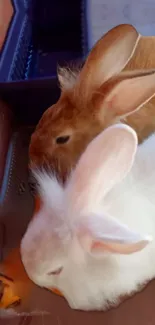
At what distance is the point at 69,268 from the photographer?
A: 2.34ft

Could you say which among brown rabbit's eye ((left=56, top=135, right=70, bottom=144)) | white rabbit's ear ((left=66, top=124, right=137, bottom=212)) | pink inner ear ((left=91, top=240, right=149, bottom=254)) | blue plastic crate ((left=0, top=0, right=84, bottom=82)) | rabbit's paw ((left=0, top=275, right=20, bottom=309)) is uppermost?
white rabbit's ear ((left=66, top=124, right=137, bottom=212))

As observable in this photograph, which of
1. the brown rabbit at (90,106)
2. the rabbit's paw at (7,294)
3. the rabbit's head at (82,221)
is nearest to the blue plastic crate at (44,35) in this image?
the brown rabbit at (90,106)

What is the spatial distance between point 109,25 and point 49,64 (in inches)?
10.5

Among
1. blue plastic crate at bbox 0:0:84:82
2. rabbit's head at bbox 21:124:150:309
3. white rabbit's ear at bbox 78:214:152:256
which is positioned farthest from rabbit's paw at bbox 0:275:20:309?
blue plastic crate at bbox 0:0:84:82

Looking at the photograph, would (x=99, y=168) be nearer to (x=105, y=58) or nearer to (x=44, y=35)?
(x=105, y=58)

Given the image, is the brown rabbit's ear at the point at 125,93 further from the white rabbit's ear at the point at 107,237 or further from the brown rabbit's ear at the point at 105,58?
the white rabbit's ear at the point at 107,237

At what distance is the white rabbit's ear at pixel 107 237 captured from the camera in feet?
1.92

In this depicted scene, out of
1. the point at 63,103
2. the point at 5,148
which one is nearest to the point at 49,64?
the point at 5,148

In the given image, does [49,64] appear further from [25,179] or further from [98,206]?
[98,206]

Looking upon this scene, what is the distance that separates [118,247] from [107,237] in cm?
2

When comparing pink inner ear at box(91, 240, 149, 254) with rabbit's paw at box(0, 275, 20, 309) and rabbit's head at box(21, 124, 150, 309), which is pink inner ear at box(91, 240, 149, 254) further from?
rabbit's paw at box(0, 275, 20, 309)

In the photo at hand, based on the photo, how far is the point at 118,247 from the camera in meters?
0.61

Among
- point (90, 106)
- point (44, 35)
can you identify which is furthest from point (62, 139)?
point (44, 35)

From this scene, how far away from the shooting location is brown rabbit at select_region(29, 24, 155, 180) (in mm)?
875
